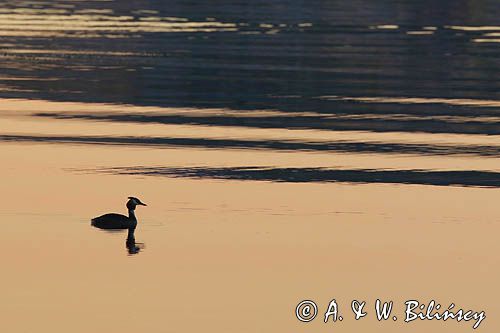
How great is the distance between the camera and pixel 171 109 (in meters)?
42.3

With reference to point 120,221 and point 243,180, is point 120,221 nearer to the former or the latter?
→ point 120,221

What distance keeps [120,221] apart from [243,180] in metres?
5.18

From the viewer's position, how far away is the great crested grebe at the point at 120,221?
84.0 ft

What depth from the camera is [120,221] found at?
25625mm

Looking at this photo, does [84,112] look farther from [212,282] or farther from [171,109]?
[212,282]

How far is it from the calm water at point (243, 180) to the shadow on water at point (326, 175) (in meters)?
0.07

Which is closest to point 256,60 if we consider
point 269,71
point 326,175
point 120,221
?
point 269,71

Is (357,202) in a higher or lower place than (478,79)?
lower

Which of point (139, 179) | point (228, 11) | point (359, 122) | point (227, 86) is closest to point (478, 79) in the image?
point (227, 86)

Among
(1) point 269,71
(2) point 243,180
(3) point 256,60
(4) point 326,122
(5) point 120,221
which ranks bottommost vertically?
(5) point 120,221

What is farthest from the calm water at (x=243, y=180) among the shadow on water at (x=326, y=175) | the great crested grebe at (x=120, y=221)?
the great crested grebe at (x=120, y=221)

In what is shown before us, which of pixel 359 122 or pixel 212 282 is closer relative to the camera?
pixel 212 282

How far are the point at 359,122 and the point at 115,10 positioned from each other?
45.2m

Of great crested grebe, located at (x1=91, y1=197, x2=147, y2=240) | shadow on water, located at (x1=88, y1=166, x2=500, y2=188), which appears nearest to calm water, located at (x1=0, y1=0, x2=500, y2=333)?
shadow on water, located at (x1=88, y1=166, x2=500, y2=188)
